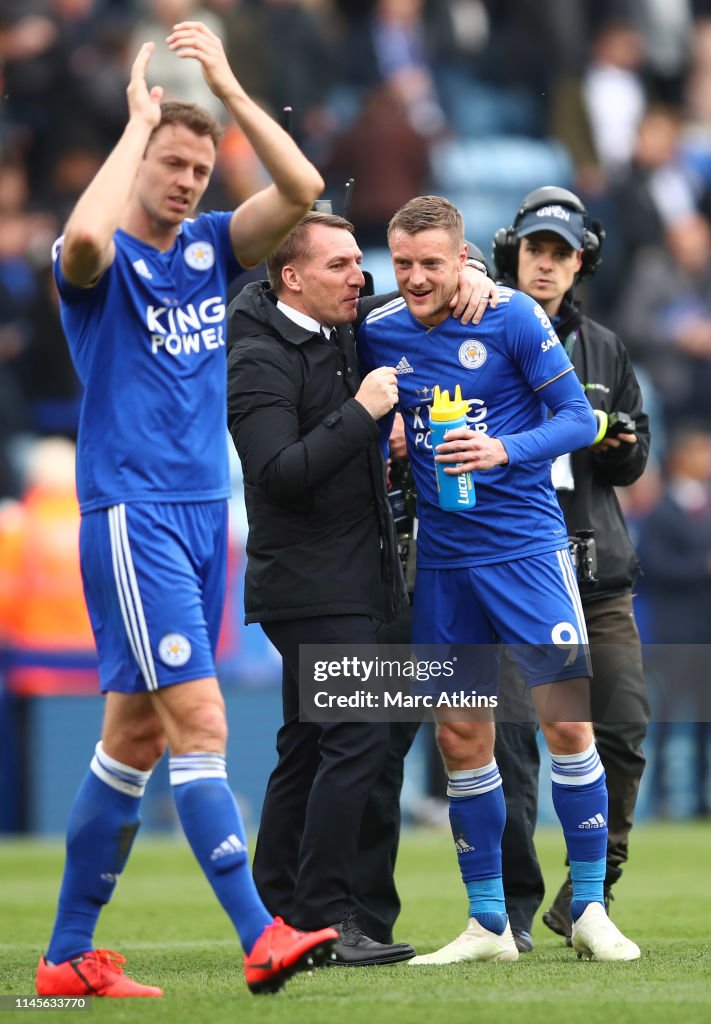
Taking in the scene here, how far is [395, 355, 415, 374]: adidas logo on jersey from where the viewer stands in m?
5.54

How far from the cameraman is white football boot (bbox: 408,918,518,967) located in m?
0.60

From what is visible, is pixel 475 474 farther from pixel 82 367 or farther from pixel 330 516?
pixel 82 367

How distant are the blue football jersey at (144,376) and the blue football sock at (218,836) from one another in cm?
72

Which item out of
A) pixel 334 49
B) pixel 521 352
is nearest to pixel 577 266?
pixel 521 352

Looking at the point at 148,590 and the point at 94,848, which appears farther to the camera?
the point at 94,848

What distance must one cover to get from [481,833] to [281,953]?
1320 millimetres

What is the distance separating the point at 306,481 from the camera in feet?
16.7

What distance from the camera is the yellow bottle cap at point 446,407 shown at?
5348 millimetres

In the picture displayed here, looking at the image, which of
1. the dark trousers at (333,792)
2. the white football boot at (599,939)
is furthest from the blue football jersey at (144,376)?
the white football boot at (599,939)

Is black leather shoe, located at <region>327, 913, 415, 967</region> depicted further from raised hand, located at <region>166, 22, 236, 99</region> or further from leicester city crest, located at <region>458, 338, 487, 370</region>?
raised hand, located at <region>166, 22, 236, 99</region>

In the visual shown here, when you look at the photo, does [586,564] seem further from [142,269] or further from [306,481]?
[142,269]

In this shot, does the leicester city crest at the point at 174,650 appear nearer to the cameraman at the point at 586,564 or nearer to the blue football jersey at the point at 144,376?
the blue football jersey at the point at 144,376

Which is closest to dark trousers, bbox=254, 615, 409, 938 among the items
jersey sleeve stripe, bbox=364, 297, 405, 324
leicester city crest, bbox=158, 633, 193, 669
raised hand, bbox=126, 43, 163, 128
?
leicester city crest, bbox=158, 633, 193, 669

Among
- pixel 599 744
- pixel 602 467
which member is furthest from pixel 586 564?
pixel 599 744
